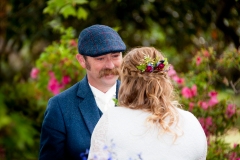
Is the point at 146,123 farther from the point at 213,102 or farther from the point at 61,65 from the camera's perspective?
the point at 61,65

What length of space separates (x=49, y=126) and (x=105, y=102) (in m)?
0.41

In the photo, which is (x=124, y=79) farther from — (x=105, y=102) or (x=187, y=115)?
(x=105, y=102)

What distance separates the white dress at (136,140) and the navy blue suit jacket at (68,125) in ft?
2.48

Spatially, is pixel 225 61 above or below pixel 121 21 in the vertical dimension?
above

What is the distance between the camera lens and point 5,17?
292 inches

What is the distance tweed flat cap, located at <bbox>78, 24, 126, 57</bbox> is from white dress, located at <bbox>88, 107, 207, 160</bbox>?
2.96 feet

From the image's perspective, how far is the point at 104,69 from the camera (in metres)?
3.37

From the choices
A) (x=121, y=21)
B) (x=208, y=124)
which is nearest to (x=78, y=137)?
(x=208, y=124)

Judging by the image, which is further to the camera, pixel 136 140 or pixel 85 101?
pixel 85 101

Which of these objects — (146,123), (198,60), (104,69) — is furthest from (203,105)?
(146,123)

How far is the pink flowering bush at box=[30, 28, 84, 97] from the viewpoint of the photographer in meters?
5.86

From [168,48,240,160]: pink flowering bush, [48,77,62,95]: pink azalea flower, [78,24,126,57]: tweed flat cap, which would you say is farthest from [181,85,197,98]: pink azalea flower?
[48,77,62,95]: pink azalea flower

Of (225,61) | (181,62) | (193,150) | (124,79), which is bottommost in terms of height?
(181,62)

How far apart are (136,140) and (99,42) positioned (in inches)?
44.7
